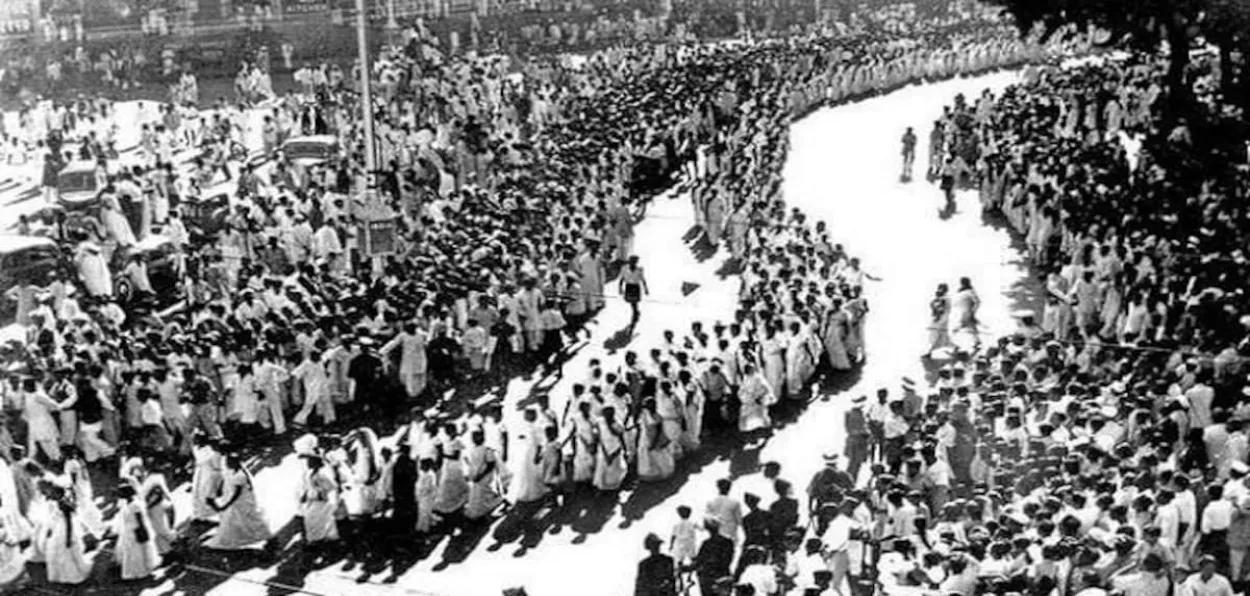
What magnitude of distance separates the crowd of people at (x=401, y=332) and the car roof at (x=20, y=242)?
0.46 meters

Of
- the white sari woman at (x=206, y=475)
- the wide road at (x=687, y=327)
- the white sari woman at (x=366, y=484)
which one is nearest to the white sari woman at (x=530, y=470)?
the wide road at (x=687, y=327)

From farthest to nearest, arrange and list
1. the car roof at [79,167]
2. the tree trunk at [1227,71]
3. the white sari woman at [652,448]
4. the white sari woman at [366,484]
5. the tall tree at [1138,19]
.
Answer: the car roof at [79,167], the tree trunk at [1227,71], the tall tree at [1138,19], the white sari woman at [652,448], the white sari woman at [366,484]

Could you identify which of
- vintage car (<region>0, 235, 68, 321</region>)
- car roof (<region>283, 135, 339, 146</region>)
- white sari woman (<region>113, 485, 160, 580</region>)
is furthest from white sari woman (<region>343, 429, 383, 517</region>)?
car roof (<region>283, 135, 339, 146</region>)

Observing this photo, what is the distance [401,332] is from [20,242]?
8809mm

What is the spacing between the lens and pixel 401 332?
58.0ft

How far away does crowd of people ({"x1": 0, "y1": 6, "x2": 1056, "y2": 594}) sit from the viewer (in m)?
14.4

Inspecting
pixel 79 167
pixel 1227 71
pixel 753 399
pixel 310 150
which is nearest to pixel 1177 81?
pixel 1227 71

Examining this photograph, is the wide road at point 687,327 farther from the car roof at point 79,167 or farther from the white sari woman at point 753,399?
the car roof at point 79,167

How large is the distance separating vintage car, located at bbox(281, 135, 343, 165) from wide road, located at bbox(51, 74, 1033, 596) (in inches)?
263

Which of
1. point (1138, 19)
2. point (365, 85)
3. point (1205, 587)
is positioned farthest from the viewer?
point (1138, 19)

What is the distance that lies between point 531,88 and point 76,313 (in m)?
17.6

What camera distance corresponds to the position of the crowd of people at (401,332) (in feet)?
47.1

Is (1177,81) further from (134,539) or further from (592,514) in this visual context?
(134,539)

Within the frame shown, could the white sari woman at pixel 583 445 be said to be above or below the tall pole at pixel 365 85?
below
